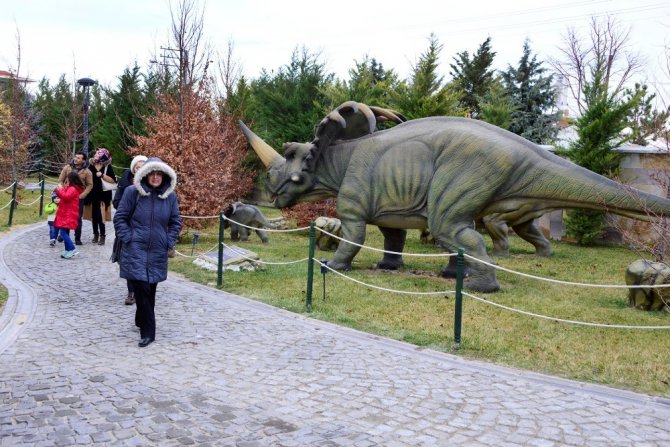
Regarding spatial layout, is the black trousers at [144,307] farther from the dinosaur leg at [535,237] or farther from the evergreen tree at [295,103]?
the evergreen tree at [295,103]

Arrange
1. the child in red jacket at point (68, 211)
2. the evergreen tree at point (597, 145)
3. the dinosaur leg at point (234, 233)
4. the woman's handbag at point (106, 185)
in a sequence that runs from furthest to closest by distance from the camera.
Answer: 1. the evergreen tree at point (597, 145)
2. the dinosaur leg at point (234, 233)
3. the woman's handbag at point (106, 185)
4. the child in red jacket at point (68, 211)

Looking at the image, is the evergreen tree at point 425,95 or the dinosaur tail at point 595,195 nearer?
the dinosaur tail at point 595,195

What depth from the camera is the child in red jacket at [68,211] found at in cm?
1046

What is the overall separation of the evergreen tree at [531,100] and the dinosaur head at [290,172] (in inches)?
653

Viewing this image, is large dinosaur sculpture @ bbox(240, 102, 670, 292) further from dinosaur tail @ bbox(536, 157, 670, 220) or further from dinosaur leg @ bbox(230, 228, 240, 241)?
dinosaur leg @ bbox(230, 228, 240, 241)

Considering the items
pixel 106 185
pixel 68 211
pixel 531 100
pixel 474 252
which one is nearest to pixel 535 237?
pixel 474 252

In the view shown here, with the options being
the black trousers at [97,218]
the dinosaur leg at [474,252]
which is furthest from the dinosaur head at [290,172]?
the black trousers at [97,218]

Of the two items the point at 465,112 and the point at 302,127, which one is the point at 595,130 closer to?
the point at 465,112

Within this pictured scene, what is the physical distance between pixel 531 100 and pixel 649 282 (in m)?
19.4

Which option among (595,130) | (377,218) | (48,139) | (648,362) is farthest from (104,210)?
(48,139)

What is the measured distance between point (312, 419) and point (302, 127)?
54.9 feet

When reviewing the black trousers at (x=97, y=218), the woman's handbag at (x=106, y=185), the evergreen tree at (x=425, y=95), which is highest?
the evergreen tree at (x=425, y=95)

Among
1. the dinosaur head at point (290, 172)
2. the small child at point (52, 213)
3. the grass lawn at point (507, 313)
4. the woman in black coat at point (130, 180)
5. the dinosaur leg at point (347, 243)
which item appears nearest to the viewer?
the grass lawn at point (507, 313)

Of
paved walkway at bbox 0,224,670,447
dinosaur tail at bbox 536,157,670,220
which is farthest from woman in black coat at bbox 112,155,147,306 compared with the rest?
dinosaur tail at bbox 536,157,670,220
